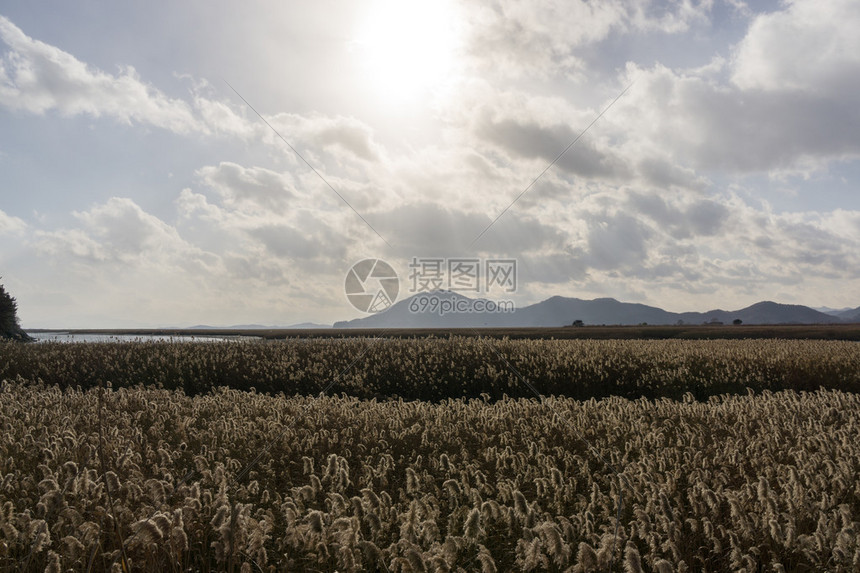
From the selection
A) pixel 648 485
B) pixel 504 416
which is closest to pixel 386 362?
pixel 504 416

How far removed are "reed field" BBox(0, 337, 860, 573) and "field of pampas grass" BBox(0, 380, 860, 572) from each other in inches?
1.1

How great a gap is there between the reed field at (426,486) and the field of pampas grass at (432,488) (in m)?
0.03

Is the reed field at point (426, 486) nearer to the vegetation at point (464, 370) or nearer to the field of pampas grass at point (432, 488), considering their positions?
the field of pampas grass at point (432, 488)

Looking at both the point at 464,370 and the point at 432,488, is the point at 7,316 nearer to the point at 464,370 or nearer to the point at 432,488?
the point at 464,370

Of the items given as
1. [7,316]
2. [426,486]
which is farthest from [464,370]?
[7,316]

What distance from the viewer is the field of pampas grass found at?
3748 millimetres

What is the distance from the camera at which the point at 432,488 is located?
550 centimetres

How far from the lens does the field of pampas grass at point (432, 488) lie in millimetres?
3748

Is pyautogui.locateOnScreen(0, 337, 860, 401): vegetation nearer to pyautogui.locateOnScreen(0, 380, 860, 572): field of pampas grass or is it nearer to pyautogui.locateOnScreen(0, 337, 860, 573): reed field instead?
pyautogui.locateOnScreen(0, 337, 860, 573): reed field

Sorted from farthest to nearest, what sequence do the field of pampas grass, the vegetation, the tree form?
the tree
the vegetation
the field of pampas grass

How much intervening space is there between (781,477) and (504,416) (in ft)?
12.2

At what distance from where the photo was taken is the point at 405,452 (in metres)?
6.98

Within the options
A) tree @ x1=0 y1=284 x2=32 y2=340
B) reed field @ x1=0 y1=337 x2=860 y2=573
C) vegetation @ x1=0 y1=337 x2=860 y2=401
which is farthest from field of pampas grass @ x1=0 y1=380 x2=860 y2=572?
tree @ x1=0 y1=284 x2=32 y2=340

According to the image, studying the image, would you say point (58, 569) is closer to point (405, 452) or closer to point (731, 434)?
point (405, 452)
